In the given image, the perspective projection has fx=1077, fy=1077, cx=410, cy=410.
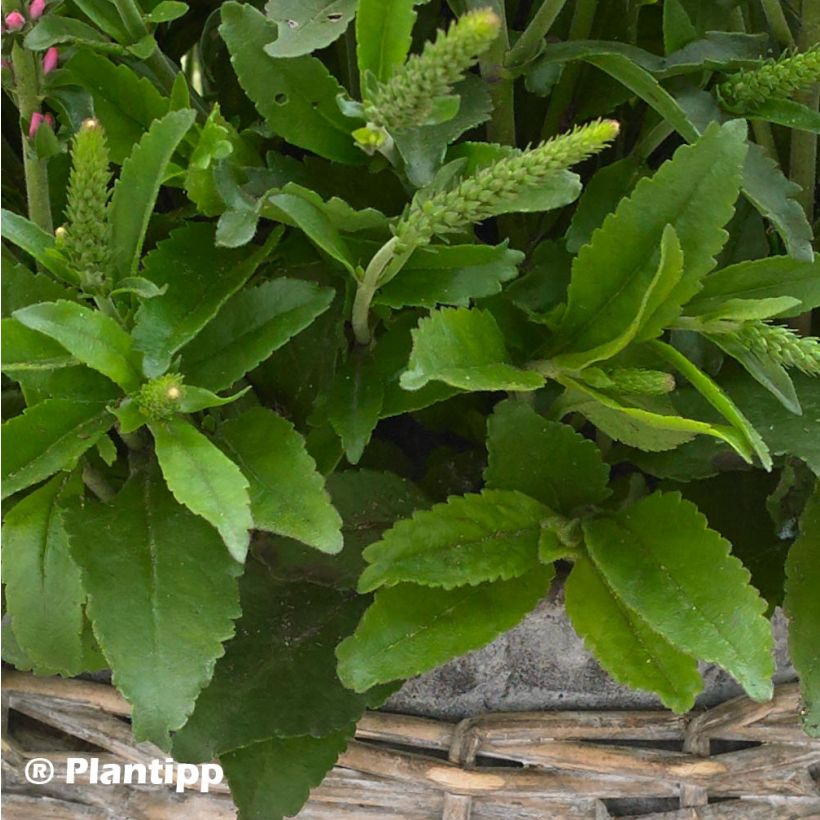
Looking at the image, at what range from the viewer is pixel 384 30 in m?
0.40

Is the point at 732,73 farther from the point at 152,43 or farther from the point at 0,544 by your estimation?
the point at 0,544

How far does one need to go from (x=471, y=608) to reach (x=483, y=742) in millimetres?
118

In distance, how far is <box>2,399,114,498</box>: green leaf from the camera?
1.34ft

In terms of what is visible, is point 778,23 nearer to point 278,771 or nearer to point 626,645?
point 626,645

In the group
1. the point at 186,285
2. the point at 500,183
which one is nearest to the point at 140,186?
the point at 186,285

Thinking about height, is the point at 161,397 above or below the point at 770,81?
below

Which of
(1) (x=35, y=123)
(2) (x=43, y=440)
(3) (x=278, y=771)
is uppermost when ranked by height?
(1) (x=35, y=123)

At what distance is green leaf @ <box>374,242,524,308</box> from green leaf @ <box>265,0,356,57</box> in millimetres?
89

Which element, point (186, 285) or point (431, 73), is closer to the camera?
point (431, 73)

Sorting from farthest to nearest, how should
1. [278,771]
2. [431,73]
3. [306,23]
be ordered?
[278,771] → [306,23] → [431,73]

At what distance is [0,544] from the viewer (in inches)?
18.7

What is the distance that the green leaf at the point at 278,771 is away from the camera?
0.50m

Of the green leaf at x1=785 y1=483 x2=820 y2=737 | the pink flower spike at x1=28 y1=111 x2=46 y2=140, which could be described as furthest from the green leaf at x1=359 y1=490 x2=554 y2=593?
the pink flower spike at x1=28 y1=111 x2=46 y2=140

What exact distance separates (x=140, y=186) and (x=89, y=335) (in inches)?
2.5
